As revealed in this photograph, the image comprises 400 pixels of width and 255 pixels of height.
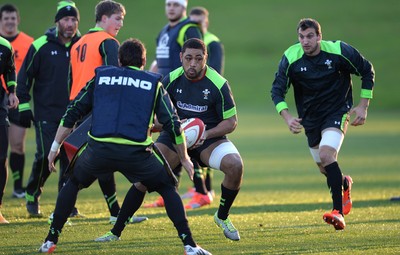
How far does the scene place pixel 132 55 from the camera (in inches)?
324

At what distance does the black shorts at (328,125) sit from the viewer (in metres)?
10.4

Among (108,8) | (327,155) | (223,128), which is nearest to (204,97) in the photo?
(223,128)

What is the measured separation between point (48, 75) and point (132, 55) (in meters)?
3.67

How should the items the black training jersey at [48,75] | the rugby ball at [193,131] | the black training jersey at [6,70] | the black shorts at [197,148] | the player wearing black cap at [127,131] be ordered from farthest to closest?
the black training jersey at [48,75] → the black training jersey at [6,70] → the black shorts at [197,148] → the rugby ball at [193,131] → the player wearing black cap at [127,131]

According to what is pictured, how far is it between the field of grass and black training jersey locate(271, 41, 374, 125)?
4.52 feet

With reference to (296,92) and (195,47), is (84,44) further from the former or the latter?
(296,92)

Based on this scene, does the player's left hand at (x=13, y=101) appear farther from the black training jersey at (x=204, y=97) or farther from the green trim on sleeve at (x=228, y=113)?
the green trim on sleeve at (x=228, y=113)

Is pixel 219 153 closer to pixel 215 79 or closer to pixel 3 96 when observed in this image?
pixel 215 79

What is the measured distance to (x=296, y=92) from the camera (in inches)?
425

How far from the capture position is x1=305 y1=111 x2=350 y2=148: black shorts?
10.4 m

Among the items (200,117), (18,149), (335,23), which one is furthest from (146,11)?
(200,117)

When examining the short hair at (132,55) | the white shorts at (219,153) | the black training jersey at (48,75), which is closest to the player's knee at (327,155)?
the white shorts at (219,153)

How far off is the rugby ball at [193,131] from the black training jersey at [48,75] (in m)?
2.70

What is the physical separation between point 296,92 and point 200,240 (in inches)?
93.5
